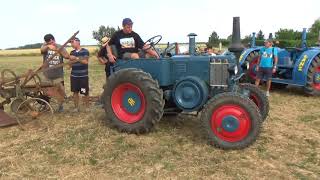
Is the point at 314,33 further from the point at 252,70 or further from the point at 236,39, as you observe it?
the point at 236,39

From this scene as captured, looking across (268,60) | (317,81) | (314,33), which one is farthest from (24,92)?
(314,33)

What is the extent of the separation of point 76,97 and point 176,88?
2.40m

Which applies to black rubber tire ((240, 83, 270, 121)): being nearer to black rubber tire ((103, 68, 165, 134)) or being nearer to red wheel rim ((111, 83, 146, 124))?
black rubber tire ((103, 68, 165, 134))

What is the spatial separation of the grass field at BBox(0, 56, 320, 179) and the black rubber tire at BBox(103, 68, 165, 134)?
0.49 feet

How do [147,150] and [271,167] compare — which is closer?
[271,167]

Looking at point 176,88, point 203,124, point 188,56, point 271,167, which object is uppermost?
point 188,56

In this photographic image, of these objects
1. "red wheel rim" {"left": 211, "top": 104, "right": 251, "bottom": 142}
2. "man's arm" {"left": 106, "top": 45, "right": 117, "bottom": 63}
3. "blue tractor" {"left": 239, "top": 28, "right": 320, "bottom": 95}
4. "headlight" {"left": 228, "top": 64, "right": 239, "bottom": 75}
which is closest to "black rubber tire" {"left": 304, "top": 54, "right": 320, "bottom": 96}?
"blue tractor" {"left": 239, "top": 28, "right": 320, "bottom": 95}

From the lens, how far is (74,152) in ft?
17.1

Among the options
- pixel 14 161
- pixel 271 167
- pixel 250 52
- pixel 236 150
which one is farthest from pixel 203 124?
pixel 250 52

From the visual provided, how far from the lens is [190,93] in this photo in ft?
19.0

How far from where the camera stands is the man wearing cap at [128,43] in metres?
6.52

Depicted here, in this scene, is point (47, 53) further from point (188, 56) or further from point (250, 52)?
point (250, 52)

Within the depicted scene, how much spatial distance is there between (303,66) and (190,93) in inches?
192

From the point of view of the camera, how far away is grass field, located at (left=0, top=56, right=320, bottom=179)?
449cm
